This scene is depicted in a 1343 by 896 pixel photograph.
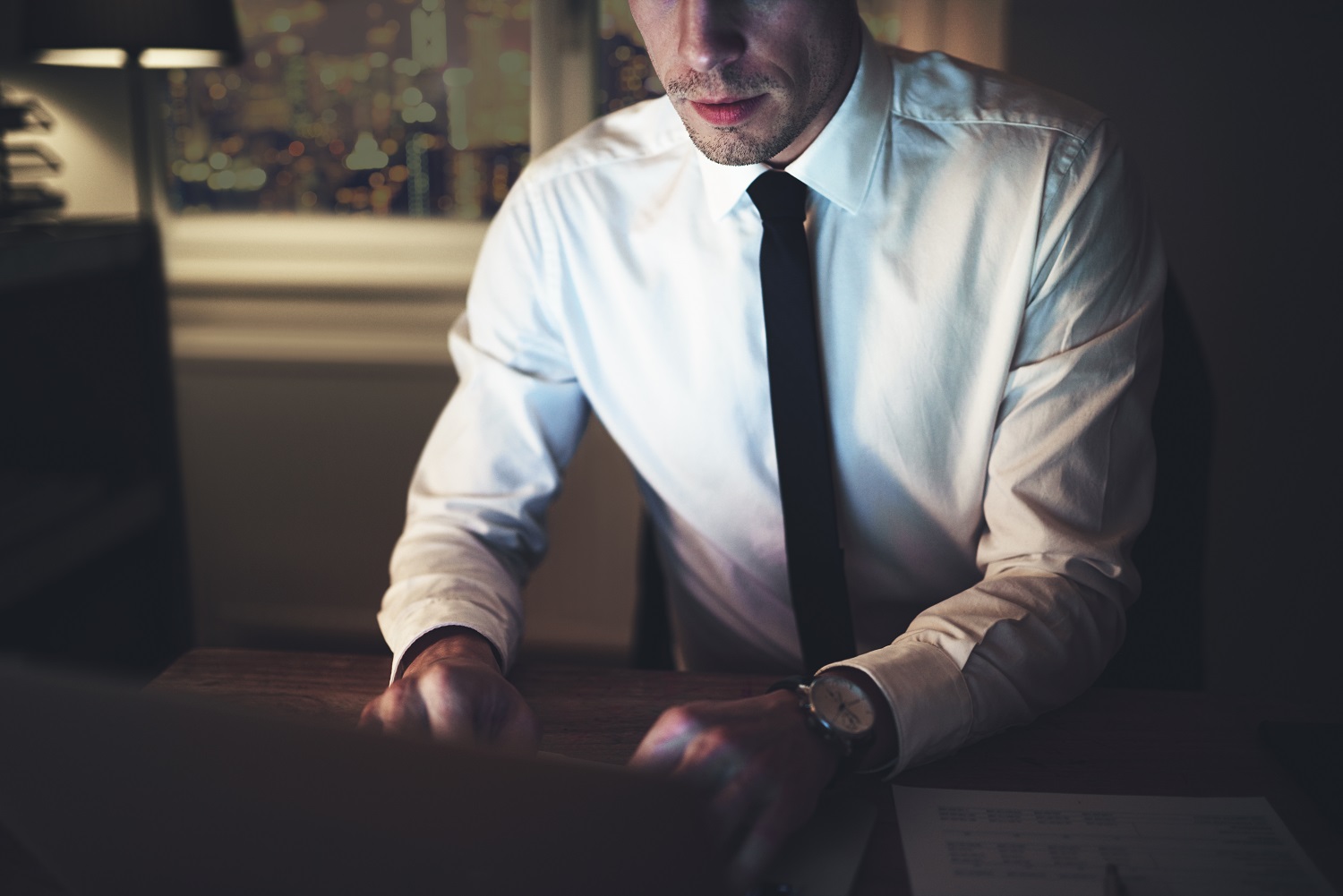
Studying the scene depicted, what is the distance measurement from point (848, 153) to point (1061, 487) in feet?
1.37

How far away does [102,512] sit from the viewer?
2.15 meters

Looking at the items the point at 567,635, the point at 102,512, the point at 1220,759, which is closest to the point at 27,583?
the point at 102,512

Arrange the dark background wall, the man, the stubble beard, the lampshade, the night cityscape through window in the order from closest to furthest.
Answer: the man → the stubble beard → the lampshade → the dark background wall → the night cityscape through window

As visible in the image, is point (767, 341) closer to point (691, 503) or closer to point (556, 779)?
point (691, 503)

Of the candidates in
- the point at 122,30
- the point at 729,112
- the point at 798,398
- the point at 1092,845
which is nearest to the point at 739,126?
the point at 729,112

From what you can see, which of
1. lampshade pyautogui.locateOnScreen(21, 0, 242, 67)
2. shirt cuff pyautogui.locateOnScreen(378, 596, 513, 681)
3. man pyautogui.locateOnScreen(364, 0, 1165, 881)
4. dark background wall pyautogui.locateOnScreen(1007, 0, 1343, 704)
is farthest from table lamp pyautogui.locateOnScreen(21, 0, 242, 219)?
dark background wall pyautogui.locateOnScreen(1007, 0, 1343, 704)

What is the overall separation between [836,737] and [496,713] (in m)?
0.27

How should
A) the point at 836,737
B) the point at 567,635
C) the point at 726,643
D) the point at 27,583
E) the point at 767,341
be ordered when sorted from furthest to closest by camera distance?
1. the point at 567,635
2. the point at 27,583
3. the point at 726,643
4. the point at 767,341
5. the point at 836,737

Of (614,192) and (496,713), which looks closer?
(496,713)

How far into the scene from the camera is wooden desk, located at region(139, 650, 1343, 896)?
722 millimetres

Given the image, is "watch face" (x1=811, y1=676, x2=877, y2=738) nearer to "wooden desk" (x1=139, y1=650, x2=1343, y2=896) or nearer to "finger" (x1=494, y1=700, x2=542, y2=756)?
"wooden desk" (x1=139, y1=650, x2=1343, y2=896)

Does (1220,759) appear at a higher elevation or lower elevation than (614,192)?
lower

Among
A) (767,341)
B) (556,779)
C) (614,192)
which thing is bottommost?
(556,779)

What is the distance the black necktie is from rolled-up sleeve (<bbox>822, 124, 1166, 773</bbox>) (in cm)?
16
